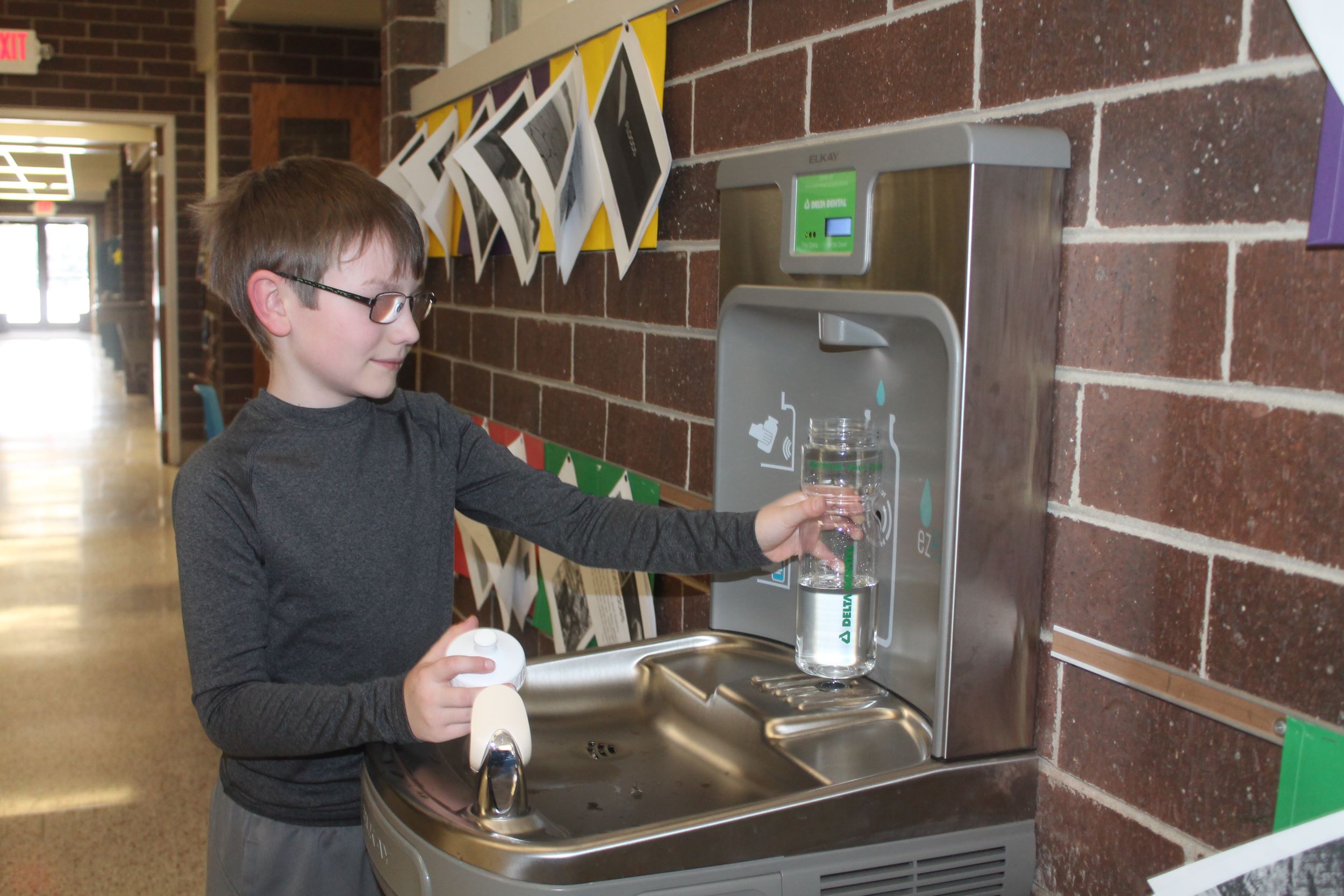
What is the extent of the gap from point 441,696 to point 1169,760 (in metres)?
0.63

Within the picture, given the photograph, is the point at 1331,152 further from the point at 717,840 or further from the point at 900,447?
the point at 717,840

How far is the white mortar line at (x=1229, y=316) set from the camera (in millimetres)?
913

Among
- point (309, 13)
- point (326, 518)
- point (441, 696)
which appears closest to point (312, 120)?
point (309, 13)

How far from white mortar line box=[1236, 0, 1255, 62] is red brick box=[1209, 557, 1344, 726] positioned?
387mm

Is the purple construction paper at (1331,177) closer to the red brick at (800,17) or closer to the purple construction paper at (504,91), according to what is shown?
the red brick at (800,17)

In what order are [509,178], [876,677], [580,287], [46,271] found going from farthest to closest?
1. [46,271]
2. [509,178]
3. [580,287]
4. [876,677]

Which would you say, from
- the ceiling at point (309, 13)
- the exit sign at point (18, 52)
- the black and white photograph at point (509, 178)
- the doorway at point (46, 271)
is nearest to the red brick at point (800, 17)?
the black and white photograph at point (509, 178)

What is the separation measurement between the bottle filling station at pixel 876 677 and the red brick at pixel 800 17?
205 millimetres

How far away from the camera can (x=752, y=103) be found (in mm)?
1555

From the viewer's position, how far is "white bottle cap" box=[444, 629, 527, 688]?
1054 millimetres

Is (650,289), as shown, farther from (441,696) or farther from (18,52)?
(18,52)

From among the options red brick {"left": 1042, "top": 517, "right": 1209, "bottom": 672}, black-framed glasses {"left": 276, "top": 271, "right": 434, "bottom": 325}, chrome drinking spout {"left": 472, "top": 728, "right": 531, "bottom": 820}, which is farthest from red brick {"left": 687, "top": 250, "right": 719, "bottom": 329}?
chrome drinking spout {"left": 472, "top": 728, "right": 531, "bottom": 820}

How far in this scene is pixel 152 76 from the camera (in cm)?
687

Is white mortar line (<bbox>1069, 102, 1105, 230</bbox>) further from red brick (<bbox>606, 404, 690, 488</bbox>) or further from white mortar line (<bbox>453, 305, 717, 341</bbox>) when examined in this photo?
red brick (<bbox>606, 404, 690, 488</bbox>)
